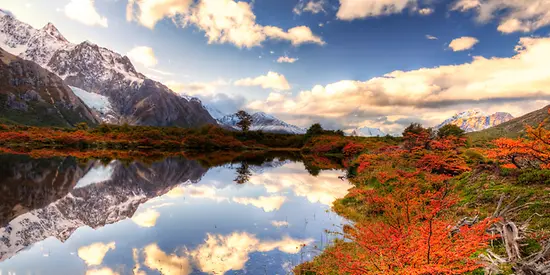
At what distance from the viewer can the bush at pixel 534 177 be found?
37.7ft

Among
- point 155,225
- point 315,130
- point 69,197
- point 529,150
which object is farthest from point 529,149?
point 315,130

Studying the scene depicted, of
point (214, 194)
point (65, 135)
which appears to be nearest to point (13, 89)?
point (65, 135)

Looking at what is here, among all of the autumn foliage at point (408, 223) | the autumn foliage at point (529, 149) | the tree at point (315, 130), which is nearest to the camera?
the autumn foliage at point (408, 223)

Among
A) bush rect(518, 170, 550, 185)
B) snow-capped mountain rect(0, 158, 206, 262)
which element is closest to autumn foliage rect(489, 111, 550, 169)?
bush rect(518, 170, 550, 185)

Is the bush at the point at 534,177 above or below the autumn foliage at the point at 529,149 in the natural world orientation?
below

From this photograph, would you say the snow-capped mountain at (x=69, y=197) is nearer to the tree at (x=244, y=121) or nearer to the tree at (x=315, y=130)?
the tree at (x=315, y=130)

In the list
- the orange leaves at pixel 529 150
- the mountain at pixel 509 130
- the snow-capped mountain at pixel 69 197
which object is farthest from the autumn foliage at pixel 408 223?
the snow-capped mountain at pixel 69 197

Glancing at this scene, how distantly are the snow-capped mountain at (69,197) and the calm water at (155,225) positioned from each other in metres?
0.06

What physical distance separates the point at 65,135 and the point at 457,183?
97096 millimetres

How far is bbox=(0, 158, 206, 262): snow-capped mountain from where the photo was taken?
52.2 ft

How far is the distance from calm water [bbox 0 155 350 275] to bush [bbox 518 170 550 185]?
943 cm

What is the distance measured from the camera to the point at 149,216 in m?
19.7

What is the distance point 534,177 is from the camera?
39.0ft

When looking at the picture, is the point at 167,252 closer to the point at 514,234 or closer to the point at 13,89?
the point at 514,234
